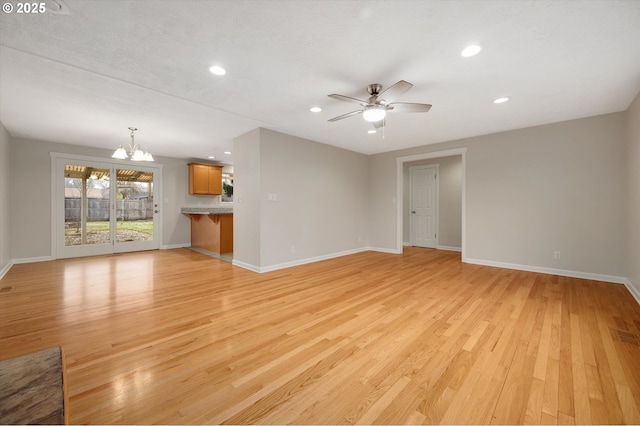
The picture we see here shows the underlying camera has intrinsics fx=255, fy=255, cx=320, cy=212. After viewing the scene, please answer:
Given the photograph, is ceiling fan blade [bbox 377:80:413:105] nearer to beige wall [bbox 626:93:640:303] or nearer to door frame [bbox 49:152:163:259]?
beige wall [bbox 626:93:640:303]

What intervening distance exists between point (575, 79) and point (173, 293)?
17.4ft

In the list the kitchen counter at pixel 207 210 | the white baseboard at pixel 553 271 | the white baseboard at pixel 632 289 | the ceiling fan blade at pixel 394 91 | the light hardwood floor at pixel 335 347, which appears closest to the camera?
the light hardwood floor at pixel 335 347

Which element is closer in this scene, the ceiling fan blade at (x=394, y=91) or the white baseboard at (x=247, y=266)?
the ceiling fan blade at (x=394, y=91)

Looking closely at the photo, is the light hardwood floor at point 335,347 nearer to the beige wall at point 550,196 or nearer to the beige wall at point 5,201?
the beige wall at point 550,196

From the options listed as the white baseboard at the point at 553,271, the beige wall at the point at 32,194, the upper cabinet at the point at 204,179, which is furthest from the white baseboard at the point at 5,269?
the white baseboard at the point at 553,271

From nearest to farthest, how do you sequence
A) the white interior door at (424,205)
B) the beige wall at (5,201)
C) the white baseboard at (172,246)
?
the beige wall at (5,201)
the white baseboard at (172,246)
the white interior door at (424,205)

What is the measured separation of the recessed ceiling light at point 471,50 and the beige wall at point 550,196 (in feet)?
10.1

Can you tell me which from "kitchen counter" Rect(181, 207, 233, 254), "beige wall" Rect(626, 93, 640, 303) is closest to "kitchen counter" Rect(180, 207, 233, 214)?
"kitchen counter" Rect(181, 207, 233, 254)

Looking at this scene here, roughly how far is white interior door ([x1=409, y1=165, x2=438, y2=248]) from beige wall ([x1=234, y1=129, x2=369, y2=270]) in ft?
7.43

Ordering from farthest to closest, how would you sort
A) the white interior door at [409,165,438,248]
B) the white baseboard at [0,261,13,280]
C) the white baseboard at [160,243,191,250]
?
1. the white interior door at [409,165,438,248]
2. the white baseboard at [160,243,191,250]
3. the white baseboard at [0,261,13,280]

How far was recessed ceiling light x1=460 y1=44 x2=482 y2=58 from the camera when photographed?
7.07ft

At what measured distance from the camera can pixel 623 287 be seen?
3486 millimetres

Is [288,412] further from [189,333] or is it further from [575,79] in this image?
[575,79]

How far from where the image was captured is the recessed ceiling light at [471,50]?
7.07 ft
